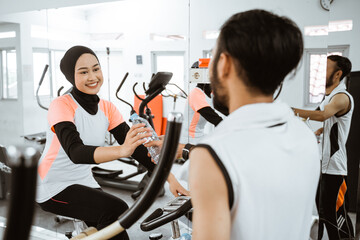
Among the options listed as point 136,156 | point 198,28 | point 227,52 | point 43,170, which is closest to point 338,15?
point 198,28

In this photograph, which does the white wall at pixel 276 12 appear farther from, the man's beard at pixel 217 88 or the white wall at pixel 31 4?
the man's beard at pixel 217 88

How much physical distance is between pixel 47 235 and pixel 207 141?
103 inches

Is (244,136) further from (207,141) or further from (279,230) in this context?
(279,230)

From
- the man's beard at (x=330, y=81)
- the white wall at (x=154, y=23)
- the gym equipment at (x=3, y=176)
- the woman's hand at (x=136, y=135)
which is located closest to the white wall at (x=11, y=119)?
the gym equipment at (x=3, y=176)

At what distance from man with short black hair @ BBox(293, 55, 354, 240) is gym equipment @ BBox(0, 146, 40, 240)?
215cm

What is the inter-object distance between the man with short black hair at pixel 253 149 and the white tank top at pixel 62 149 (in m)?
1.24

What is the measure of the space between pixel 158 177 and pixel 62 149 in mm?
1362

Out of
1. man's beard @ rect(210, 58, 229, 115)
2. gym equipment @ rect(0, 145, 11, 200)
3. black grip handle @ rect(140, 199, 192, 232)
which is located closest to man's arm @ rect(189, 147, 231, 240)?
man's beard @ rect(210, 58, 229, 115)

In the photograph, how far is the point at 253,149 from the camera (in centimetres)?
75

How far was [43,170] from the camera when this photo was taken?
6.48 ft

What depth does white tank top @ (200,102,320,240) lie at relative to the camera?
74 cm

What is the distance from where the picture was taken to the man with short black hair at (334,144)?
2211 mm

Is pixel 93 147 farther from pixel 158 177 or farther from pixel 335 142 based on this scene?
pixel 335 142

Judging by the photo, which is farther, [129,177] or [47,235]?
[129,177]
